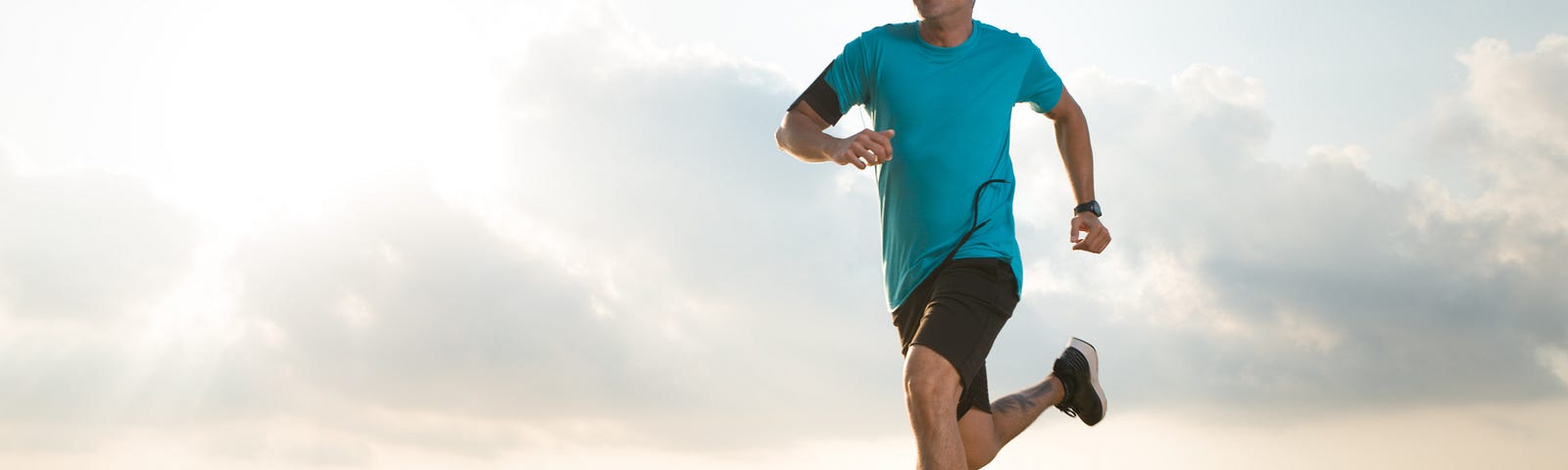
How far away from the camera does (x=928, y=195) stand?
5.50m

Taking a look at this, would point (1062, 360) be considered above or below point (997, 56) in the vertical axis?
below

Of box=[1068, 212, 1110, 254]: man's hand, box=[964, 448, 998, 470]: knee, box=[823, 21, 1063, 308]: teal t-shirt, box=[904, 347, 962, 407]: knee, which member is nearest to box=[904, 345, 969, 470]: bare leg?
box=[904, 347, 962, 407]: knee

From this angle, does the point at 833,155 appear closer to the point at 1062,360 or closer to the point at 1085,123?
the point at 1085,123

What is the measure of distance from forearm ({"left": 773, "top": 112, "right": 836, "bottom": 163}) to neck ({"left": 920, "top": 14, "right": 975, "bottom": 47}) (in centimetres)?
62

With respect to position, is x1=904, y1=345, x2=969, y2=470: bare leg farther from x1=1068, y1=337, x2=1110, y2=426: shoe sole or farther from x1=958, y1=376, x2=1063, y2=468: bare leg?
x1=1068, y1=337, x2=1110, y2=426: shoe sole

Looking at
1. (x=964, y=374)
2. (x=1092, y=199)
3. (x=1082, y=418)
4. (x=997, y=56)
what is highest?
(x=997, y=56)

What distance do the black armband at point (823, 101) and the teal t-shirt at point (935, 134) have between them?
0.08 ft

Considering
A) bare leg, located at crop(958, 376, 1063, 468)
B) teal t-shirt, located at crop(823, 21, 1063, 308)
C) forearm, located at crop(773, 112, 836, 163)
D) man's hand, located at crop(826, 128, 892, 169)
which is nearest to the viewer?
man's hand, located at crop(826, 128, 892, 169)

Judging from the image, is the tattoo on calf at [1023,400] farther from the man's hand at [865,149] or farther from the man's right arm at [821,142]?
the man's hand at [865,149]

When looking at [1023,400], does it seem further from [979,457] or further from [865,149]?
[865,149]

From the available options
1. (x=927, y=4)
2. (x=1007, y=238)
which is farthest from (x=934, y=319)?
(x=927, y=4)

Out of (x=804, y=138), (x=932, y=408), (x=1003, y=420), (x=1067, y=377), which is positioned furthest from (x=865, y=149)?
(x=1067, y=377)

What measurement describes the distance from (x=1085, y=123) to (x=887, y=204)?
1.32 m

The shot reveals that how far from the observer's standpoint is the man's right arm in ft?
15.7
